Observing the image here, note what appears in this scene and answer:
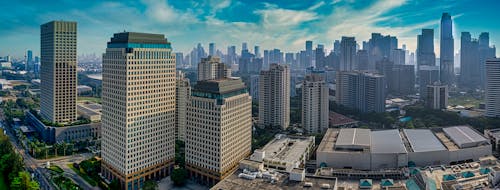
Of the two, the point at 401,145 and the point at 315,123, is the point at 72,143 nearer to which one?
the point at 315,123

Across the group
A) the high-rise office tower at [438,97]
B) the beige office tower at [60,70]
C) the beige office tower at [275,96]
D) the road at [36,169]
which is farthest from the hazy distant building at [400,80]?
the road at [36,169]

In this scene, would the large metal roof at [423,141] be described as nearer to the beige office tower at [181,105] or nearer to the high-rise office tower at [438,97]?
the beige office tower at [181,105]

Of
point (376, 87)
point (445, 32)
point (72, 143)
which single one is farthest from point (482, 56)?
point (72, 143)

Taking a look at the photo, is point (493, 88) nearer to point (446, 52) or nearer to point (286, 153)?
point (286, 153)

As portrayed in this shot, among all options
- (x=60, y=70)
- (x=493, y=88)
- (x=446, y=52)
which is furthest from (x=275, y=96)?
(x=446, y=52)

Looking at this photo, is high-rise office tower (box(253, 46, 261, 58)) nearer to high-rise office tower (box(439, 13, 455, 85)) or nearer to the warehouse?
high-rise office tower (box(439, 13, 455, 85))

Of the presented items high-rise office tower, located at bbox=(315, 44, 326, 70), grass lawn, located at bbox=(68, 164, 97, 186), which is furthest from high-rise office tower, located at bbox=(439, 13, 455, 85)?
grass lawn, located at bbox=(68, 164, 97, 186)

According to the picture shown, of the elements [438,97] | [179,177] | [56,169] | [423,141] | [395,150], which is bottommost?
[56,169]
